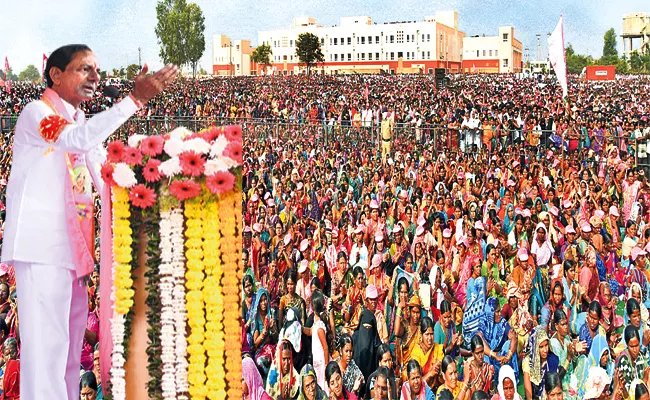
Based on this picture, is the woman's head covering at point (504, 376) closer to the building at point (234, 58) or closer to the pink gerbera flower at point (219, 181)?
the pink gerbera flower at point (219, 181)

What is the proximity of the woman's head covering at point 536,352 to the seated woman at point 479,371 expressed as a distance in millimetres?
307

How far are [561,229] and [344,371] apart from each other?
4.27 metres

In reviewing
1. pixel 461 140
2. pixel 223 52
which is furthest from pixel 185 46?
pixel 461 140

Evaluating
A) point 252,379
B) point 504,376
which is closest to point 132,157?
point 252,379

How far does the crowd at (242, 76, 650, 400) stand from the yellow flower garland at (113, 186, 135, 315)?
2.30m

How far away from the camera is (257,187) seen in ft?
39.6

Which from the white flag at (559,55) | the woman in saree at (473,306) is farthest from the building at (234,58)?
the woman in saree at (473,306)

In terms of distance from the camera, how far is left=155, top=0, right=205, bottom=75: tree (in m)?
63.8

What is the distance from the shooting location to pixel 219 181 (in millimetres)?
3000

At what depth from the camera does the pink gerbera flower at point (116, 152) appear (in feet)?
9.89

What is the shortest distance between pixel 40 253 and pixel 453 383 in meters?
3.21

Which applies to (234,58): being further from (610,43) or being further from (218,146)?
(218,146)

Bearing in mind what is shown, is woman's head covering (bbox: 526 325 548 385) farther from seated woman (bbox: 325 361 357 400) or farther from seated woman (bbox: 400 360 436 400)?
seated woman (bbox: 325 361 357 400)

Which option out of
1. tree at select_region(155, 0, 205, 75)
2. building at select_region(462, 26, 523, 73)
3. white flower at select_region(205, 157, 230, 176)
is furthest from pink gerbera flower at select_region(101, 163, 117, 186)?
building at select_region(462, 26, 523, 73)
